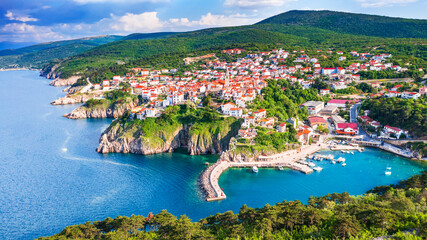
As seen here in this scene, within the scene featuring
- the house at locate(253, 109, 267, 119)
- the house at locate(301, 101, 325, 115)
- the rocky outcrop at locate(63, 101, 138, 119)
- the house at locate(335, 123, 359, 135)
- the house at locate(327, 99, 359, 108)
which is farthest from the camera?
the rocky outcrop at locate(63, 101, 138, 119)

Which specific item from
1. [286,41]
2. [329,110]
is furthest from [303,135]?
[286,41]

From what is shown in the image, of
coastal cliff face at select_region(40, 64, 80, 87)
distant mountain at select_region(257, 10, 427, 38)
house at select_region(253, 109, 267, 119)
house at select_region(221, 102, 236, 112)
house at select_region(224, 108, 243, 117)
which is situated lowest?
house at select_region(253, 109, 267, 119)

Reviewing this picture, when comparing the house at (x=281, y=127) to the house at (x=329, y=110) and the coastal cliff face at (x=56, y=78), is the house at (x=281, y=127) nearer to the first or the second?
the house at (x=329, y=110)

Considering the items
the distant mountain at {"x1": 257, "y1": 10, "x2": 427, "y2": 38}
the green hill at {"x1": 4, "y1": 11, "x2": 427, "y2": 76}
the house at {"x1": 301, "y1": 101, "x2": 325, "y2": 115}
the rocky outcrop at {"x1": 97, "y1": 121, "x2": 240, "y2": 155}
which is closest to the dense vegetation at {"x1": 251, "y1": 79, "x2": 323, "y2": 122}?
the house at {"x1": 301, "y1": 101, "x2": 325, "y2": 115}

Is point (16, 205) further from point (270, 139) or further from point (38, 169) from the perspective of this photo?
point (270, 139)

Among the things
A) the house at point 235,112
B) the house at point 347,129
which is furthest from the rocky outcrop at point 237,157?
the house at point 347,129

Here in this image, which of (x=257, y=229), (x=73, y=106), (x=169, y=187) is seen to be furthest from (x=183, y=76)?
(x=257, y=229)

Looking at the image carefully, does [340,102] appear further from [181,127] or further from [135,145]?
[135,145]

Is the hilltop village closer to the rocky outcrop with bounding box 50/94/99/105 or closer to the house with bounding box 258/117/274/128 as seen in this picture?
the house with bounding box 258/117/274/128
